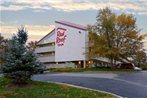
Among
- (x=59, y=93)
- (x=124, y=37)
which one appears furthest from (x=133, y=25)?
(x=59, y=93)

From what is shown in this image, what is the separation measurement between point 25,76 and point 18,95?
3.66 meters

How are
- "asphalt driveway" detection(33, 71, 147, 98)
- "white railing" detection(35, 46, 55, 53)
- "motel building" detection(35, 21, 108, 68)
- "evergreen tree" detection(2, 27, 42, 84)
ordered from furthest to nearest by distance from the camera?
"white railing" detection(35, 46, 55, 53) < "motel building" detection(35, 21, 108, 68) < "evergreen tree" detection(2, 27, 42, 84) < "asphalt driveway" detection(33, 71, 147, 98)

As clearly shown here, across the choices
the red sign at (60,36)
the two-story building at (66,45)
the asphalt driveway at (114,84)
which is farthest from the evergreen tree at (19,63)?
the red sign at (60,36)

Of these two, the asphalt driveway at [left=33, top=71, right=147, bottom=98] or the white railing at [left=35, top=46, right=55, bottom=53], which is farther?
the white railing at [left=35, top=46, right=55, bottom=53]

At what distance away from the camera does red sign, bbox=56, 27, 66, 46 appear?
8400 centimetres

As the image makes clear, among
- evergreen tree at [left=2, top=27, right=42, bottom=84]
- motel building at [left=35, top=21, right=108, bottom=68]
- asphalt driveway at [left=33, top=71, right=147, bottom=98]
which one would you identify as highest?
motel building at [left=35, top=21, right=108, bottom=68]

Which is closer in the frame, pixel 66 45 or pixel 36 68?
pixel 36 68

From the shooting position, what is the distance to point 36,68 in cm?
2112

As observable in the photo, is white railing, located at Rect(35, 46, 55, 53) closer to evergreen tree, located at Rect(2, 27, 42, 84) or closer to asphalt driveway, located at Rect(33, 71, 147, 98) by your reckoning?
asphalt driveway, located at Rect(33, 71, 147, 98)

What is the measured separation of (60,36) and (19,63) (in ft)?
213

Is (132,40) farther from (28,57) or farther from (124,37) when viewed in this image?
(28,57)

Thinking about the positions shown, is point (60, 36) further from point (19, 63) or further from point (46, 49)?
point (19, 63)

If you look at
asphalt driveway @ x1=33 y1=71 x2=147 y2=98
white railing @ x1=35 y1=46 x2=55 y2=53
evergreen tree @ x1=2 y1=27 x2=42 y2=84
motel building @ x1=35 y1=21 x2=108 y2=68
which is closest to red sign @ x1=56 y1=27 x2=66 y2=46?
motel building @ x1=35 y1=21 x2=108 y2=68

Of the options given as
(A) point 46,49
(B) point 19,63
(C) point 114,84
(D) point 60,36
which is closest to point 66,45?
(D) point 60,36
